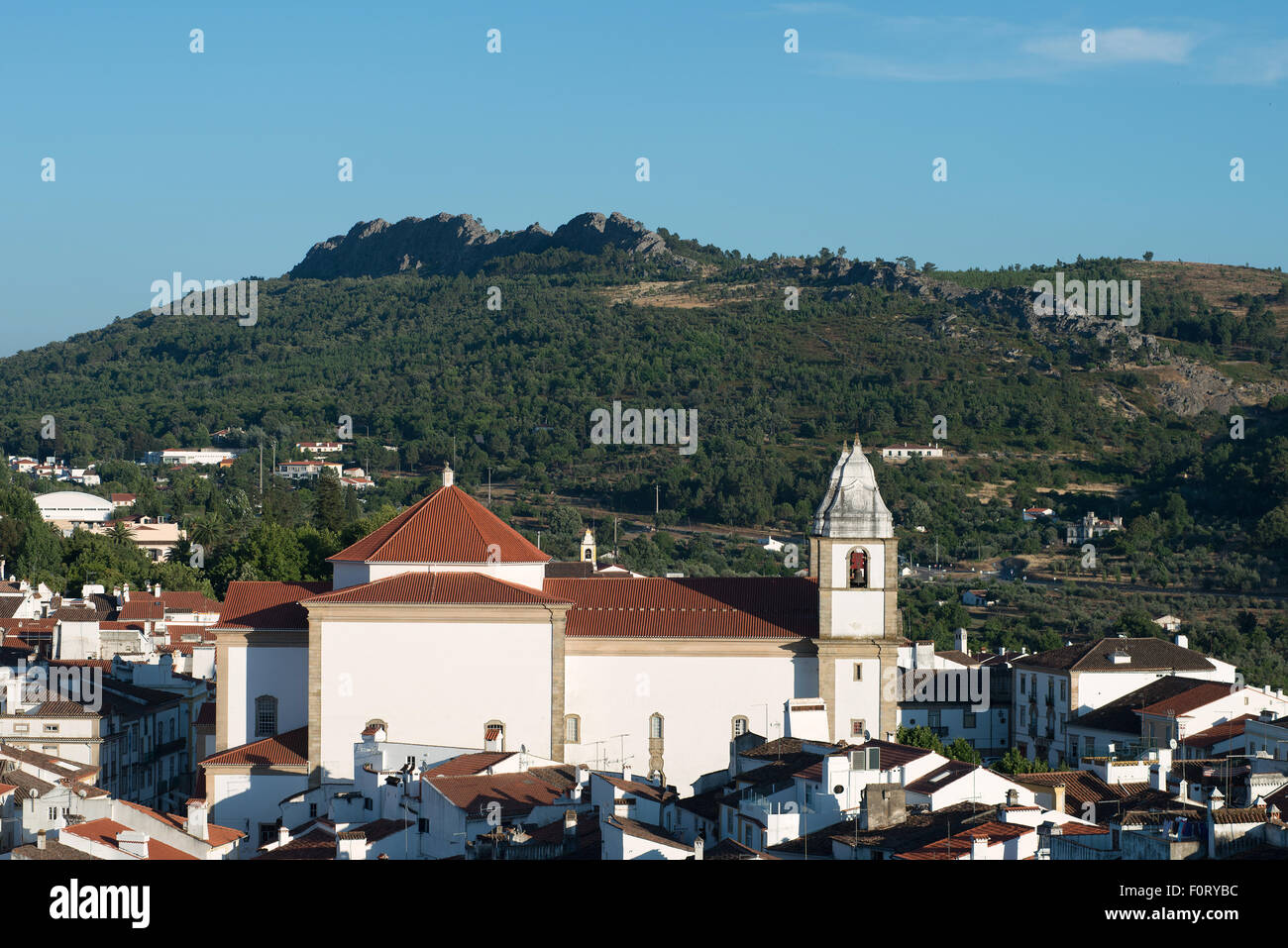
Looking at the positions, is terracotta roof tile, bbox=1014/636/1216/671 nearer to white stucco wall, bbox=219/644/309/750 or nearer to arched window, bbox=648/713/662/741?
arched window, bbox=648/713/662/741

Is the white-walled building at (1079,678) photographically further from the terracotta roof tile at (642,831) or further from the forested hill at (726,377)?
the forested hill at (726,377)

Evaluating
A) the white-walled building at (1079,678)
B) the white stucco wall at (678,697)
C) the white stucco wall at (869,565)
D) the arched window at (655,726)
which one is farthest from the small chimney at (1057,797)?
the white-walled building at (1079,678)

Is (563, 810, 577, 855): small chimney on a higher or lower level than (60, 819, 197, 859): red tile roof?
higher

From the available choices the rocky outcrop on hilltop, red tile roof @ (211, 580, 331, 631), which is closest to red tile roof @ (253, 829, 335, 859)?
red tile roof @ (211, 580, 331, 631)

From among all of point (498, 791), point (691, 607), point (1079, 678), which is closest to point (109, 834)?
point (498, 791)
